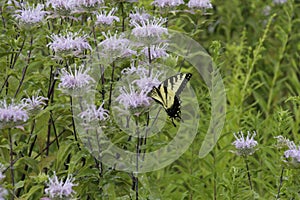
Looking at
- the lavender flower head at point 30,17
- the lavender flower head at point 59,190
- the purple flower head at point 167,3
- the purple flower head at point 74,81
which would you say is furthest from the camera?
the purple flower head at point 167,3

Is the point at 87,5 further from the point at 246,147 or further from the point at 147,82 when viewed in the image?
the point at 246,147

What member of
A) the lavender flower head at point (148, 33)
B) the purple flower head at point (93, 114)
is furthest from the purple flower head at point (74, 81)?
the lavender flower head at point (148, 33)

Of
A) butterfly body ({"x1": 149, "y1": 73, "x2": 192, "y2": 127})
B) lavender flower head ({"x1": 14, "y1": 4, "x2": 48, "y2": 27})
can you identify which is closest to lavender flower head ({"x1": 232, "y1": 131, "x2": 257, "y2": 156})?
butterfly body ({"x1": 149, "y1": 73, "x2": 192, "y2": 127})

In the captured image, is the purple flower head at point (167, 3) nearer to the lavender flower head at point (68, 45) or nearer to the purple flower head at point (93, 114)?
the lavender flower head at point (68, 45)

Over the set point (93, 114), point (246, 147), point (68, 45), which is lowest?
point (246, 147)

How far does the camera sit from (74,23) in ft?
5.46

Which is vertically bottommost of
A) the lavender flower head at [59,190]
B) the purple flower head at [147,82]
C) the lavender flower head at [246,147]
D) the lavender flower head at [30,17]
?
the lavender flower head at [246,147]

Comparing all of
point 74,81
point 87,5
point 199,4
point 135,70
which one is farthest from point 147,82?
point 199,4

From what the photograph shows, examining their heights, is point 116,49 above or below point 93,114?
above

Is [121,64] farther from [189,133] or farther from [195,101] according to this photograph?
[189,133]

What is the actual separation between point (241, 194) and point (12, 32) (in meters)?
0.69

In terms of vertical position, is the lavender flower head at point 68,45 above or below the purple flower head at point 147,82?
above

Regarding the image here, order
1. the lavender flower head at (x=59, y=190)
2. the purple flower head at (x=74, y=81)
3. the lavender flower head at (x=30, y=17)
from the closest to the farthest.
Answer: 1. the lavender flower head at (x=59, y=190)
2. the purple flower head at (x=74, y=81)
3. the lavender flower head at (x=30, y=17)

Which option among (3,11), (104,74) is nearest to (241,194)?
(104,74)
